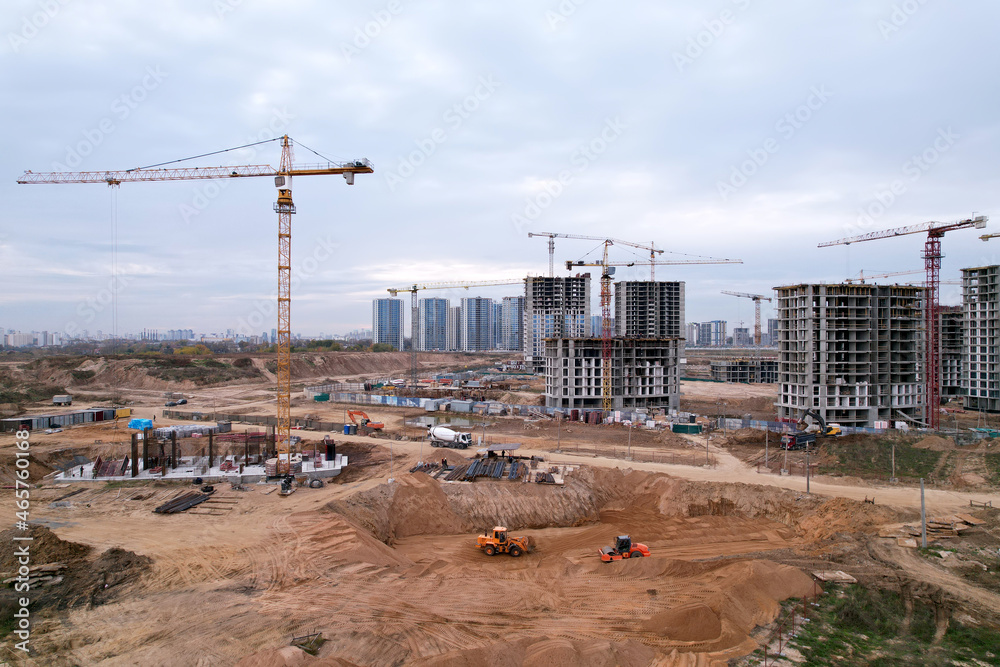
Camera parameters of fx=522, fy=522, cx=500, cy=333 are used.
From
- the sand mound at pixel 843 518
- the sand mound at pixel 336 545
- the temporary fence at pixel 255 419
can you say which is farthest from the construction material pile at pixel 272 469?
the sand mound at pixel 843 518

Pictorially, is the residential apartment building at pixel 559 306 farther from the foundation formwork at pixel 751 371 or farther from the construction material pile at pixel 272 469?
the construction material pile at pixel 272 469

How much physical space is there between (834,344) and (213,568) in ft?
173

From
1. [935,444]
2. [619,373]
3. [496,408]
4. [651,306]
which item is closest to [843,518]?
[935,444]

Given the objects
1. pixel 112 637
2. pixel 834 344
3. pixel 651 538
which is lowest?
pixel 651 538

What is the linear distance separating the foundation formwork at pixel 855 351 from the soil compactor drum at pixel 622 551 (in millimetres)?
35382

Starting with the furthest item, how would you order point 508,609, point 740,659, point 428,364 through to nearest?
point 428,364 < point 508,609 < point 740,659

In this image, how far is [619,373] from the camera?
207ft

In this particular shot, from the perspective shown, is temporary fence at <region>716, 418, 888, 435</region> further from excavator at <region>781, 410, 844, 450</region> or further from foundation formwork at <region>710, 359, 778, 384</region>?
foundation formwork at <region>710, 359, 778, 384</region>

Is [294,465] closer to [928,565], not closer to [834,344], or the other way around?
[928,565]

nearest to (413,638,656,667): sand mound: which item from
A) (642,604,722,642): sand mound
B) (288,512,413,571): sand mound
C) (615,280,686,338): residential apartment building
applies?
(642,604,722,642): sand mound

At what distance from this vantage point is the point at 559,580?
21203 millimetres

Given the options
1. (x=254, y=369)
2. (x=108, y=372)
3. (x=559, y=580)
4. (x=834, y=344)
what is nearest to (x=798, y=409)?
(x=834, y=344)

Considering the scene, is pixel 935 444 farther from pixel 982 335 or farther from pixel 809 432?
pixel 982 335

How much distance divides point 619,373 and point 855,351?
78.1ft
